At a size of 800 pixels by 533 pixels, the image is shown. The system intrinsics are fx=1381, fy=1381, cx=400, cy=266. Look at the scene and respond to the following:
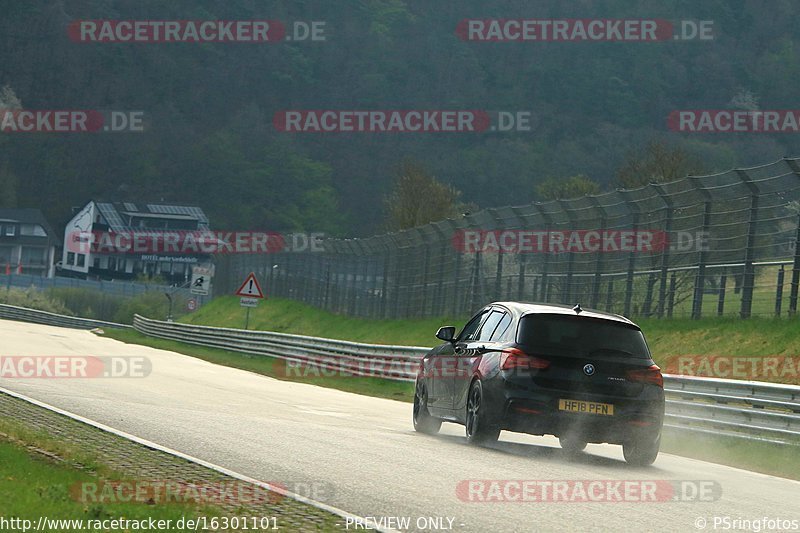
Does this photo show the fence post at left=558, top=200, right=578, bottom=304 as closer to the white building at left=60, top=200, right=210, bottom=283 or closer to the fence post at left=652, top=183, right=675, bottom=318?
the fence post at left=652, top=183, right=675, bottom=318

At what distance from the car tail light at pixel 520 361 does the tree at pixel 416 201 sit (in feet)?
277

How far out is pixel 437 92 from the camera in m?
167

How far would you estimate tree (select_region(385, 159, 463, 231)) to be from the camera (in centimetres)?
9925

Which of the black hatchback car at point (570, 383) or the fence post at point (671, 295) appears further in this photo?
the fence post at point (671, 295)

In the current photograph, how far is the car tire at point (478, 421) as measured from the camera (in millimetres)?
13613

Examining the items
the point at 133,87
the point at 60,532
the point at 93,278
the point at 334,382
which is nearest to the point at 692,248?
the point at 334,382

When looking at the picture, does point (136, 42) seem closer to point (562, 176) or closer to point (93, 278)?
point (93, 278)

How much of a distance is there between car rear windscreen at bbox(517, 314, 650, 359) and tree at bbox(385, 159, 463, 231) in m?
84.3

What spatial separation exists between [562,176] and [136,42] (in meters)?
62.3

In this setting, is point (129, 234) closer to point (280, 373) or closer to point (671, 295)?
point (280, 373)
